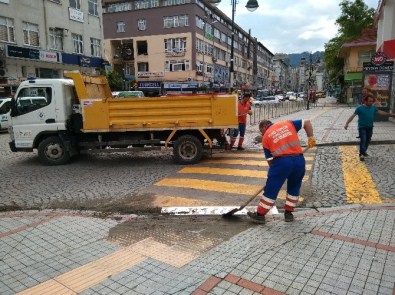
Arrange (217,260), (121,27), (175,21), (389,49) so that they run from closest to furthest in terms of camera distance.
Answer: (217,260) < (389,49) < (175,21) < (121,27)

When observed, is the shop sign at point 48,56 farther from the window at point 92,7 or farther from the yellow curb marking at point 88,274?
the yellow curb marking at point 88,274

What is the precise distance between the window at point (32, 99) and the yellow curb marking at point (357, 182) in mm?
7825

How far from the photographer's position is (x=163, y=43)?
159 ft

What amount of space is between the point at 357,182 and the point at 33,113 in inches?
329

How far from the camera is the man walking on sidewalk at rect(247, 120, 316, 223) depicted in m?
4.71

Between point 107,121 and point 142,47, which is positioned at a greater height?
point 142,47

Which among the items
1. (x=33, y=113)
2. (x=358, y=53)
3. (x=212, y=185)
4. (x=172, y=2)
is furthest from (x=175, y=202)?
(x=172, y=2)

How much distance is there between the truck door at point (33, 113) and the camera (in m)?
9.27

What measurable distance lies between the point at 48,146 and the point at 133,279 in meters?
7.06

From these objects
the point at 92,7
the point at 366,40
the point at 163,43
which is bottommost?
the point at 366,40

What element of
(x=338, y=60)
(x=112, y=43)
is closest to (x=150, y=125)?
(x=112, y=43)

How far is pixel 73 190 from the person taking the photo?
7.12 m

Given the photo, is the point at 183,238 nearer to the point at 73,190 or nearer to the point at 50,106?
the point at 73,190

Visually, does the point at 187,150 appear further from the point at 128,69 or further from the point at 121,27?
the point at 121,27
